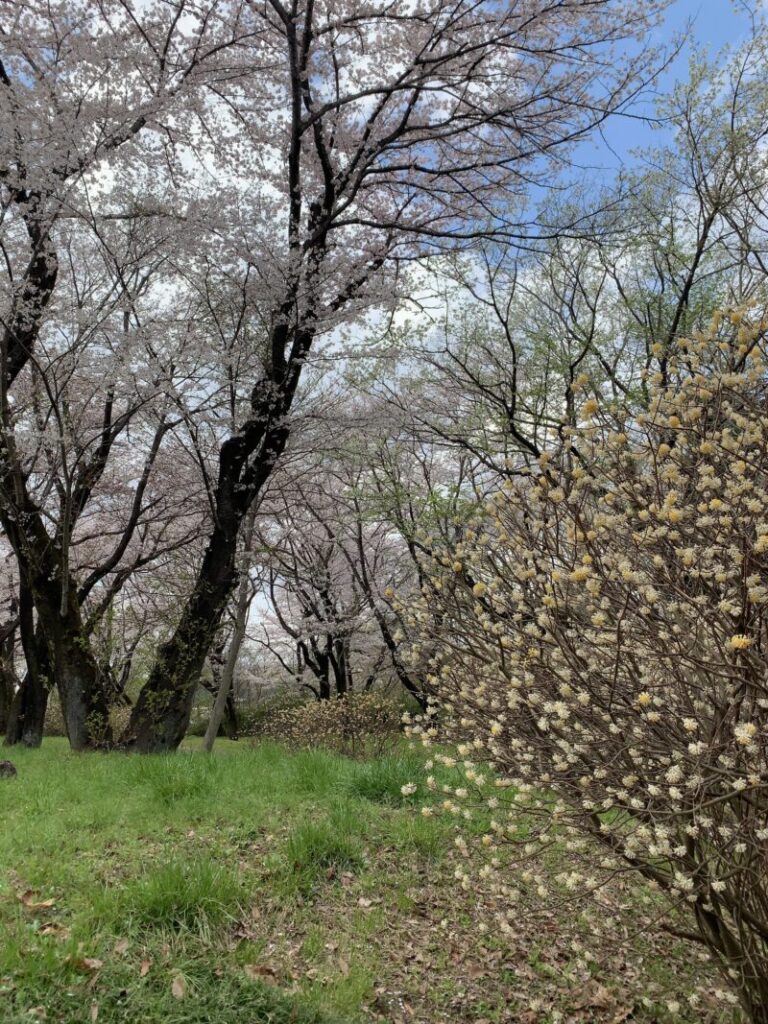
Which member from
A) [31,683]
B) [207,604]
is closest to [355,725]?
[207,604]

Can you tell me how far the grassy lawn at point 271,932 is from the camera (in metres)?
2.54

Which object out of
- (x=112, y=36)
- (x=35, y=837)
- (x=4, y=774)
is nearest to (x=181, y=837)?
(x=35, y=837)

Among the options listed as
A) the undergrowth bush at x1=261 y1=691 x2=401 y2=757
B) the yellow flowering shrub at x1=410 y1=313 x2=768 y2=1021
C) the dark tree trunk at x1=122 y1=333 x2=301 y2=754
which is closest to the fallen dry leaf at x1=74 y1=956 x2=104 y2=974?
the yellow flowering shrub at x1=410 y1=313 x2=768 y2=1021

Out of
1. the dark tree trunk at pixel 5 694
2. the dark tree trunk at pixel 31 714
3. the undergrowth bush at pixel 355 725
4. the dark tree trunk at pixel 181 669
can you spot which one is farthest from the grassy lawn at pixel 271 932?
the dark tree trunk at pixel 5 694

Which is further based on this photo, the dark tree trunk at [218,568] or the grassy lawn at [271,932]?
the dark tree trunk at [218,568]

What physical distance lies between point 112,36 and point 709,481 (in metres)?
7.67

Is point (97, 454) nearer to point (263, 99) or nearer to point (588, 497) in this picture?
point (263, 99)

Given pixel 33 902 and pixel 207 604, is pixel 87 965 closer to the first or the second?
pixel 33 902

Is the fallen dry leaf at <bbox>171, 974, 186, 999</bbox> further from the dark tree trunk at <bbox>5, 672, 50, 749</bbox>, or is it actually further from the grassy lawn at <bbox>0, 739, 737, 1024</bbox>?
the dark tree trunk at <bbox>5, 672, 50, 749</bbox>

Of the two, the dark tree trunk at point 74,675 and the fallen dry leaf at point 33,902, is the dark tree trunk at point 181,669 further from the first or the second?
the fallen dry leaf at point 33,902

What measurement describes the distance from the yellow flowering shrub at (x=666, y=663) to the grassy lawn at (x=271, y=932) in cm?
73

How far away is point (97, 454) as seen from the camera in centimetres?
859

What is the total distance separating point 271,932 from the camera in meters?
3.11

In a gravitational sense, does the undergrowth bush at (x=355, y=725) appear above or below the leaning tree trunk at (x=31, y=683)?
below
